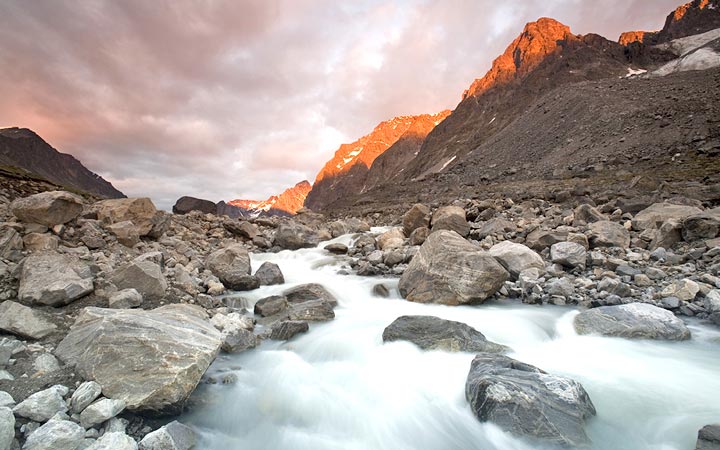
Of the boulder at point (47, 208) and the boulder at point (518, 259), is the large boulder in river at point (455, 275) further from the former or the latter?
the boulder at point (47, 208)

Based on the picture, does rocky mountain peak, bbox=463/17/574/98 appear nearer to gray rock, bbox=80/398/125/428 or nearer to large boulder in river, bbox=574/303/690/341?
large boulder in river, bbox=574/303/690/341

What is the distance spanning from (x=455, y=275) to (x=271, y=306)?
4221 millimetres

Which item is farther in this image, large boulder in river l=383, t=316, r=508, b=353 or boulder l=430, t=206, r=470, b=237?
boulder l=430, t=206, r=470, b=237

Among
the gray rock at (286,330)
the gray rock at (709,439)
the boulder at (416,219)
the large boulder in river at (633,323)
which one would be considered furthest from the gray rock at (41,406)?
the boulder at (416,219)

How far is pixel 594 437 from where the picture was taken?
11.6ft

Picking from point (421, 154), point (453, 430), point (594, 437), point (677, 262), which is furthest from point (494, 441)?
point (421, 154)

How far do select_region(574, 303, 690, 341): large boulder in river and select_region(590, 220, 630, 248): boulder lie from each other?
4251 millimetres

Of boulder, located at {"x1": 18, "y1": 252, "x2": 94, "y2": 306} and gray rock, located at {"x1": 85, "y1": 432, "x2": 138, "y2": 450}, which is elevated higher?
boulder, located at {"x1": 18, "y1": 252, "x2": 94, "y2": 306}

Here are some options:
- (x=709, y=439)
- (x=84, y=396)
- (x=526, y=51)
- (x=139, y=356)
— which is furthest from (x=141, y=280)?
(x=526, y=51)

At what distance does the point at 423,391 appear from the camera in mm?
4590

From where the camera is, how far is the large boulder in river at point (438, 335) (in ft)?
17.4

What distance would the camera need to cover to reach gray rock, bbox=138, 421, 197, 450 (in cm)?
300

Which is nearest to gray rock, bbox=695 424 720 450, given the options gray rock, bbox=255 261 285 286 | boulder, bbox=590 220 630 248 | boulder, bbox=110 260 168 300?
boulder, bbox=590 220 630 248

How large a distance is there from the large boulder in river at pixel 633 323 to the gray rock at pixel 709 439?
277 cm
